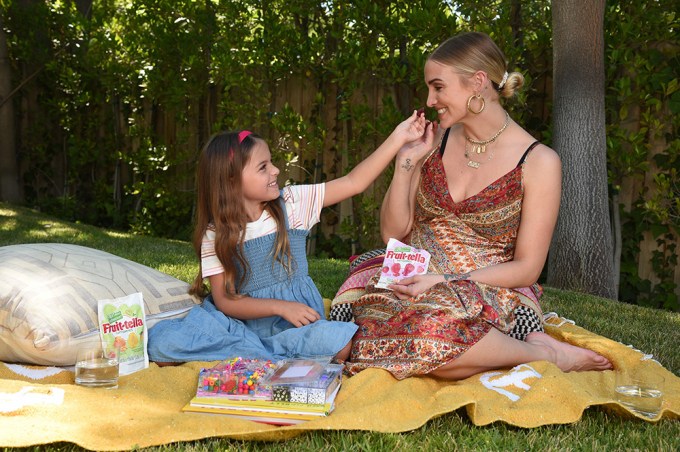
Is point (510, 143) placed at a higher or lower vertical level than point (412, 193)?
higher

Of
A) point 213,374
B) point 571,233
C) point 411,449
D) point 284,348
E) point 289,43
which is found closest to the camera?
point 411,449

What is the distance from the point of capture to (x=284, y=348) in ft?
10.3

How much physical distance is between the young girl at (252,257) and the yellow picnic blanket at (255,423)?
0.65 ft

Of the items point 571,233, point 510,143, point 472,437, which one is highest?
point 510,143

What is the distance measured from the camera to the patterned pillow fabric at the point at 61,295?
2.91 m

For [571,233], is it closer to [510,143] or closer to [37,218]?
[510,143]

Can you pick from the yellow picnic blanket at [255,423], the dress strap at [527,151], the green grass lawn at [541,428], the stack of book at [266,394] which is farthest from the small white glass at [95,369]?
the dress strap at [527,151]

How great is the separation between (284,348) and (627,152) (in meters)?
3.53

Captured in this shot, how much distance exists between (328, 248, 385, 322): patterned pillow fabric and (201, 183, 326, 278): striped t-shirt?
0.32m

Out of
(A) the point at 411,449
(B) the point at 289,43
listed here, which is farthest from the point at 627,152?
(A) the point at 411,449

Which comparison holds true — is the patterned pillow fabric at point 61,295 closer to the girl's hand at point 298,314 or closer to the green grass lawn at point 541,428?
the girl's hand at point 298,314

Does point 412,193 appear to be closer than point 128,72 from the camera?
Yes

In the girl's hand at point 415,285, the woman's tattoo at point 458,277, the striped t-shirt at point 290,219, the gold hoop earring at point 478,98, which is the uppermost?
the gold hoop earring at point 478,98

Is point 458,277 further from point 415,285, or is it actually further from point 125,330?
point 125,330
